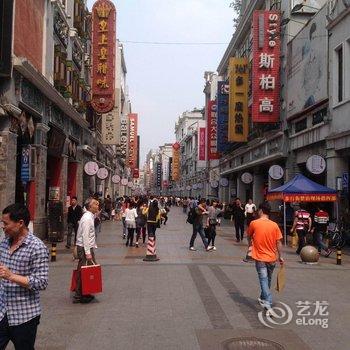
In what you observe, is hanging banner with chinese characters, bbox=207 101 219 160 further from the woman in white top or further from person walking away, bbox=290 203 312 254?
person walking away, bbox=290 203 312 254

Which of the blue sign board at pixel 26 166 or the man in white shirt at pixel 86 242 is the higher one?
the blue sign board at pixel 26 166

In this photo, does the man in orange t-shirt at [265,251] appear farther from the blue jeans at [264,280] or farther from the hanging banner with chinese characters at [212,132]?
the hanging banner with chinese characters at [212,132]

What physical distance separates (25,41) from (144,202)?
720 cm

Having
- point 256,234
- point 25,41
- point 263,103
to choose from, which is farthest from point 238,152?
point 256,234

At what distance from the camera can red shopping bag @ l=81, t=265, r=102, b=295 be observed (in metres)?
8.58

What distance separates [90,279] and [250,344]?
3.30m

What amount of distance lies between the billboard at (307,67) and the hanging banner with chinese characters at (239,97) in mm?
8585

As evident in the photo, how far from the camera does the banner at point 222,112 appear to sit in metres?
40.8

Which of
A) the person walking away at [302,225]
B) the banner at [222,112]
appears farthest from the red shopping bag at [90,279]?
the banner at [222,112]

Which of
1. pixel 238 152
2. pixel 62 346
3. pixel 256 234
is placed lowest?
pixel 62 346

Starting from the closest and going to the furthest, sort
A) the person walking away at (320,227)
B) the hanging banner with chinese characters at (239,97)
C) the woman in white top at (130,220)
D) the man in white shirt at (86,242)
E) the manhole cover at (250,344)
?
the manhole cover at (250,344) < the man in white shirt at (86,242) < the person walking away at (320,227) < the woman in white top at (130,220) < the hanging banner with chinese characters at (239,97)

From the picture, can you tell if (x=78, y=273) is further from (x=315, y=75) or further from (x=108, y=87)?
(x=108, y=87)

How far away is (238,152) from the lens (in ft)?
135
